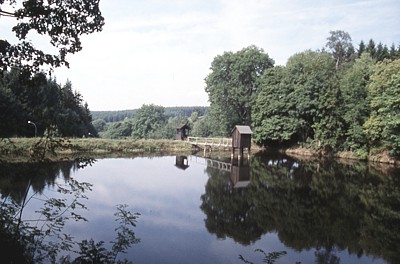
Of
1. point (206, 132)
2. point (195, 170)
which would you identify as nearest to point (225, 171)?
point (195, 170)

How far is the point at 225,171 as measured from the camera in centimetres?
2467

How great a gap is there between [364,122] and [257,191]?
2279 cm

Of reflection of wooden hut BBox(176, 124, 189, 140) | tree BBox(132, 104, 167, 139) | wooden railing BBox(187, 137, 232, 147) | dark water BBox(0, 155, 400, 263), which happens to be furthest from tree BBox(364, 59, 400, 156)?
tree BBox(132, 104, 167, 139)

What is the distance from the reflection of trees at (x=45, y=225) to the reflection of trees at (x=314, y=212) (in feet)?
12.9

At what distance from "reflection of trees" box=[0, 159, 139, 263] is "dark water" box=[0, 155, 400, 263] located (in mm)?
67

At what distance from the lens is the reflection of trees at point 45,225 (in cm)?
595

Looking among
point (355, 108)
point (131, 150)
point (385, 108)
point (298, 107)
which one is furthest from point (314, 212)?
point (131, 150)

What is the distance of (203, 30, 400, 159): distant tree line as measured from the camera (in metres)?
32.2

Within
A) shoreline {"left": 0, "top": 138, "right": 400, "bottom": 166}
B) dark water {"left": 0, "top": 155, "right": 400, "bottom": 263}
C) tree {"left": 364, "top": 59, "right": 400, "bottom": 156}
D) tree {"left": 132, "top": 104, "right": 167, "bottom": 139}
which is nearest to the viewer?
dark water {"left": 0, "top": 155, "right": 400, "bottom": 263}

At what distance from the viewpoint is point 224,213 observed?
13.1 meters

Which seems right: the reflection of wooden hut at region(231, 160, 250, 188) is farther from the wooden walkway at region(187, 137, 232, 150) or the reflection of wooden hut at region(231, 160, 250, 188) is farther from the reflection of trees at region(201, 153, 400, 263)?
the wooden walkway at region(187, 137, 232, 150)

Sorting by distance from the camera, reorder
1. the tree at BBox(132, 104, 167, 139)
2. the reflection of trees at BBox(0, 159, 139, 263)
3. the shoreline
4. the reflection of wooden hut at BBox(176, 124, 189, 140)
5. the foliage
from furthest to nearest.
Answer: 1. the tree at BBox(132, 104, 167, 139)
2. the reflection of wooden hut at BBox(176, 124, 189, 140)
3. the foliage
4. the shoreline
5. the reflection of trees at BBox(0, 159, 139, 263)

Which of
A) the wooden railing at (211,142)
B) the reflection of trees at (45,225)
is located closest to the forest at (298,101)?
the wooden railing at (211,142)

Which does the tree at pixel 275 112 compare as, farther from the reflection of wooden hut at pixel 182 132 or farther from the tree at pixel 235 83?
the reflection of wooden hut at pixel 182 132
